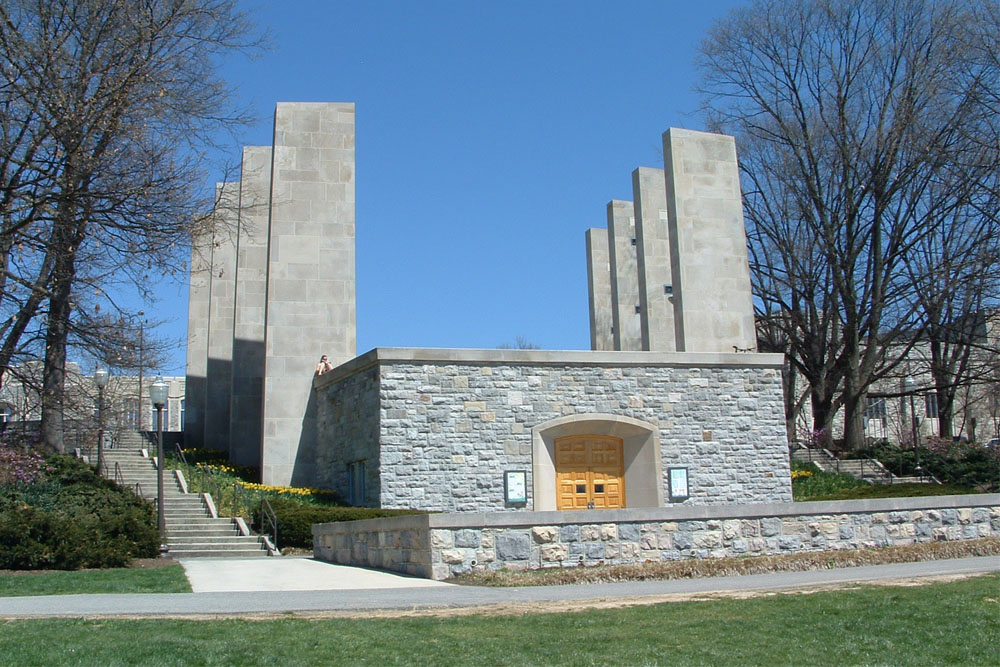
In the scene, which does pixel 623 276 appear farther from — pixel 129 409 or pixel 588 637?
pixel 588 637

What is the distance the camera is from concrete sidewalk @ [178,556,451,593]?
1302cm

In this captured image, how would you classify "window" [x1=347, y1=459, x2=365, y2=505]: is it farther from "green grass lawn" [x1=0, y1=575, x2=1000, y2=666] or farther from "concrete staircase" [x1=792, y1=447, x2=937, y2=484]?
"concrete staircase" [x1=792, y1=447, x2=937, y2=484]

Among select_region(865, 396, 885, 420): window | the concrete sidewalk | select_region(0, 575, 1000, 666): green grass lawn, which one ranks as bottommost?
select_region(0, 575, 1000, 666): green grass lawn

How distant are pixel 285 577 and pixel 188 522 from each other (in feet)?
27.7

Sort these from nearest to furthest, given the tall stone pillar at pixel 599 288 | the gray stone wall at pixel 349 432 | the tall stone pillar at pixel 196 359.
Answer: the gray stone wall at pixel 349 432, the tall stone pillar at pixel 196 359, the tall stone pillar at pixel 599 288

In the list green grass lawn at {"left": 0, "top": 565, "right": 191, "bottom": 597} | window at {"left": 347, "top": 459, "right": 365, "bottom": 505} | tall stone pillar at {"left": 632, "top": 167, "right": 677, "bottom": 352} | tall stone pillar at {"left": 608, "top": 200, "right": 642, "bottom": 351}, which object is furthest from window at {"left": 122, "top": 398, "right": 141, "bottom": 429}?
tall stone pillar at {"left": 608, "top": 200, "right": 642, "bottom": 351}

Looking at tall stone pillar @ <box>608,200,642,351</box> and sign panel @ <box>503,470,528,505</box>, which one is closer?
sign panel @ <box>503,470,528,505</box>

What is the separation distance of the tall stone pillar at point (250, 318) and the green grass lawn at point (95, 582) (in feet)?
51.6

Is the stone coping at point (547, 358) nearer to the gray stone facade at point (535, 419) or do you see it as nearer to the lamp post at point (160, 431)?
the gray stone facade at point (535, 419)

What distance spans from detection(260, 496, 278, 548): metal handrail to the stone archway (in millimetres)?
5693

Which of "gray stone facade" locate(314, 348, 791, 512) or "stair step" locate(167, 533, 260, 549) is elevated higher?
"gray stone facade" locate(314, 348, 791, 512)

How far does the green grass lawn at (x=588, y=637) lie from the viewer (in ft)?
24.9

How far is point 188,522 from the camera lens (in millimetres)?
22312

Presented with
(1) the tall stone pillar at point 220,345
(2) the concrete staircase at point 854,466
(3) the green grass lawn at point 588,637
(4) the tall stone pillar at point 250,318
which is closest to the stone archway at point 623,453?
(2) the concrete staircase at point 854,466
